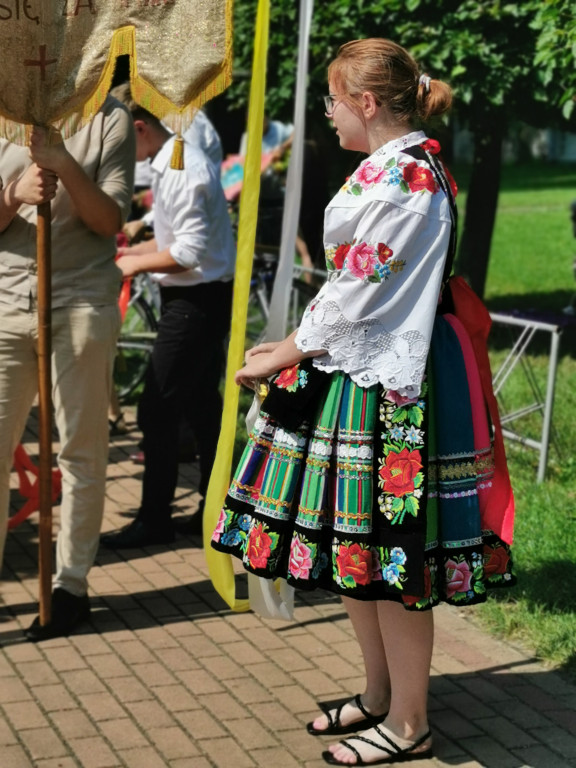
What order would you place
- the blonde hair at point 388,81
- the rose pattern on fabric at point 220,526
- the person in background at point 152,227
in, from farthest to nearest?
1. the person in background at point 152,227
2. the rose pattern on fabric at point 220,526
3. the blonde hair at point 388,81

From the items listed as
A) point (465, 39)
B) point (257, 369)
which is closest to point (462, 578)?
point (257, 369)

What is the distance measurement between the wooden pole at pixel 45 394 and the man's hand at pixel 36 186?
0.03 meters

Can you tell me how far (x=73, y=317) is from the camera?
4641 millimetres

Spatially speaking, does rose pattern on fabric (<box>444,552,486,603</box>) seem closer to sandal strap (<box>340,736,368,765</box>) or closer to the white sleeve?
sandal strap (<box>340,736,368,765</box>)

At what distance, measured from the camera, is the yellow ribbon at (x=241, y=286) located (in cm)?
405

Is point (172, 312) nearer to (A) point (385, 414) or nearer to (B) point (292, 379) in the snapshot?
(B) point (292, 379)

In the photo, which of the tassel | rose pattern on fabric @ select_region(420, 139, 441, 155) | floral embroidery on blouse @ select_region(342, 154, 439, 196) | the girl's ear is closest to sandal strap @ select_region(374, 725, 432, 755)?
floral embroidery on blouse @ select_region(342, 154, 439, 196)

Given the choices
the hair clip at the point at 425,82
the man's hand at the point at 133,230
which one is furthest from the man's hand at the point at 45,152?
the man's hand at the point at 133,230

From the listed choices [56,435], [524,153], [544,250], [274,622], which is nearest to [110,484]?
[56,435]

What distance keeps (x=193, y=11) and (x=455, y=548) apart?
197cm

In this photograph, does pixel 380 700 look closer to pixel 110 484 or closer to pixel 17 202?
pixel 17 202

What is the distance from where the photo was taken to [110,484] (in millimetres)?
6855

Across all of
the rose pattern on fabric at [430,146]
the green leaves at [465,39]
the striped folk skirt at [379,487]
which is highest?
the green leaves at [465,39]

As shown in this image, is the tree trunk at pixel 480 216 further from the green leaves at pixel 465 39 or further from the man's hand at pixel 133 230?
the man's hand at pixel 133 230
